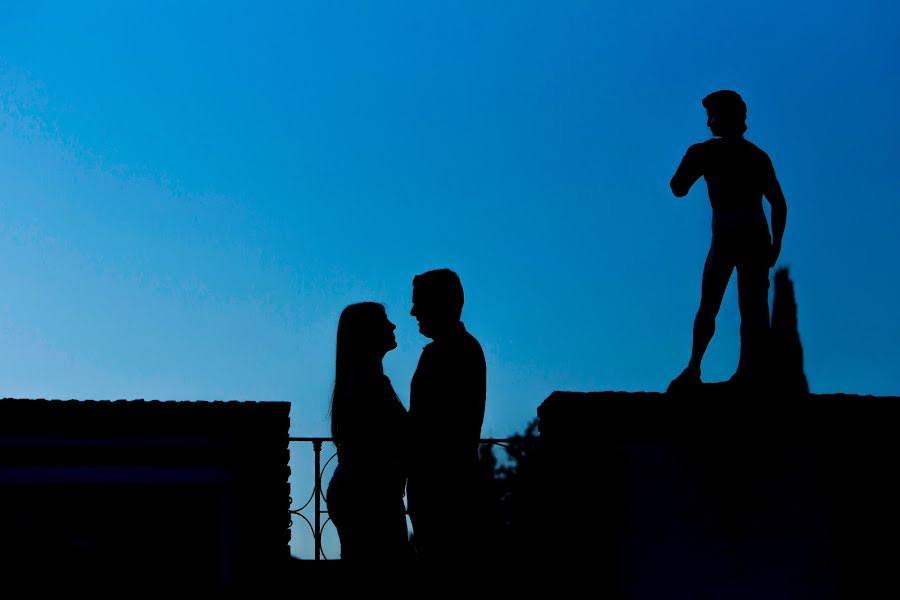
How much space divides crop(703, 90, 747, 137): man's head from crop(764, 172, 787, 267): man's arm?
0.44 meters

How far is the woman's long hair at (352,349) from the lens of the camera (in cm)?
589

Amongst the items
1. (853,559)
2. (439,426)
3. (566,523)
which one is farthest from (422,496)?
(853,559)

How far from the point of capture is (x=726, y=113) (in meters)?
7.55

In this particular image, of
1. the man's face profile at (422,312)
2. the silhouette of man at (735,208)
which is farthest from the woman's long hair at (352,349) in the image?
→ the silhouette of man at (735,208)

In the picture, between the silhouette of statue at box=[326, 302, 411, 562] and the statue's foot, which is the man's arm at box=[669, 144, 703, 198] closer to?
the statue's foot

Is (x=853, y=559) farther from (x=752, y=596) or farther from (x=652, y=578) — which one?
(x=652, y=578)

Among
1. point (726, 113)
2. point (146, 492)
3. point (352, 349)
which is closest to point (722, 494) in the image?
point (352, 349)

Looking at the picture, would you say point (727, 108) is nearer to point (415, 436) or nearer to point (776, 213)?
point (776, 213)

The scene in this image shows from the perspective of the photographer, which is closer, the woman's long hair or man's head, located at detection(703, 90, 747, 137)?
the woman's long hair

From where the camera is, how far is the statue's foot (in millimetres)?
6819

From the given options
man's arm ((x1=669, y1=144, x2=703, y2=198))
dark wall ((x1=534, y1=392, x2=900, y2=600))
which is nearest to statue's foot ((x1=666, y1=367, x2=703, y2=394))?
dark wall ((x1=534, y1=392, x2=900, y2=600))

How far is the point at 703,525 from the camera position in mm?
6430

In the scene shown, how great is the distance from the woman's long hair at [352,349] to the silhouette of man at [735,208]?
258 centimetres

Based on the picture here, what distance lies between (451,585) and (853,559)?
9.07 feet
